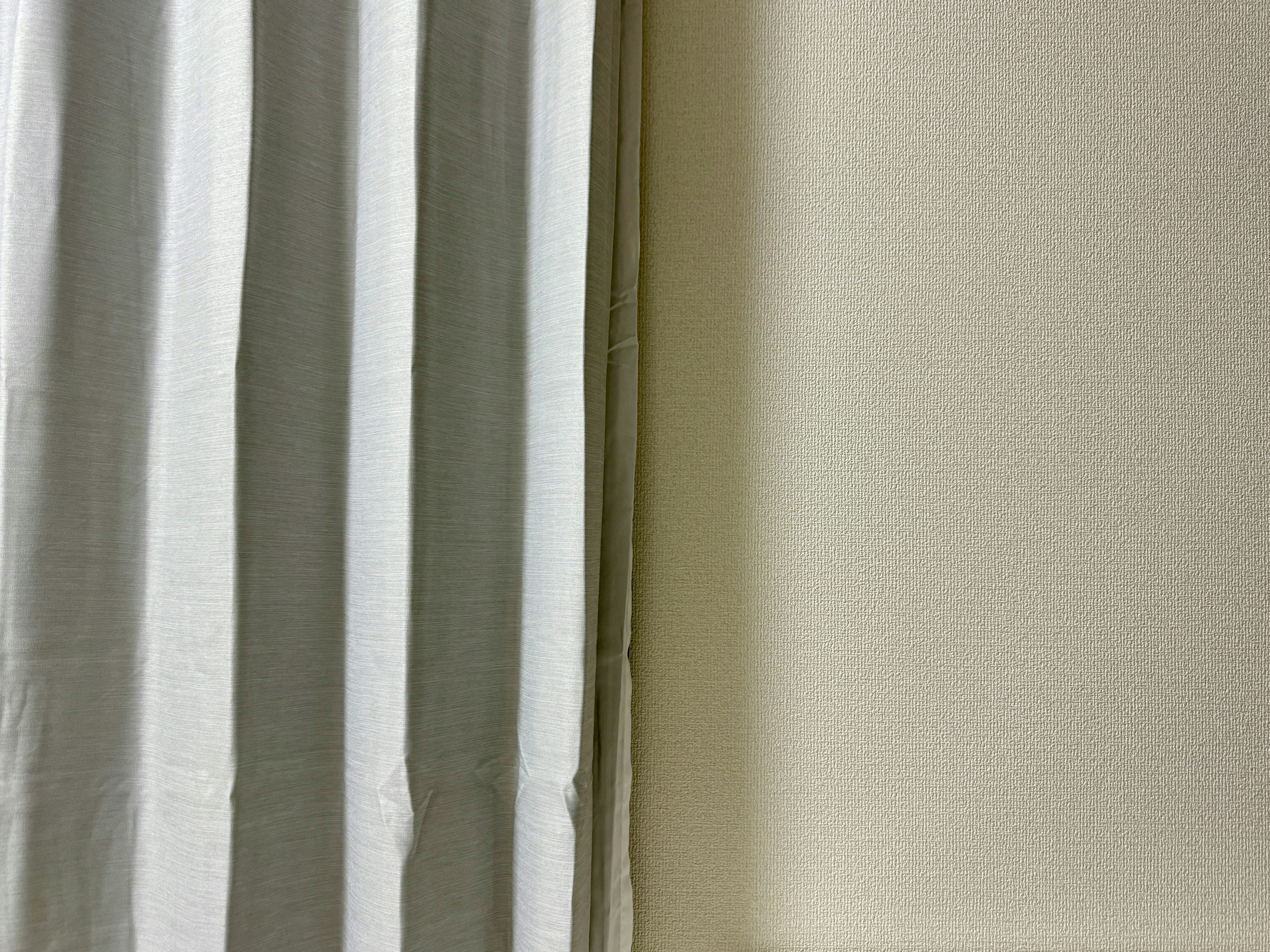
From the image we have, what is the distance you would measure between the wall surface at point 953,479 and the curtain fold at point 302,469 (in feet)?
0.54

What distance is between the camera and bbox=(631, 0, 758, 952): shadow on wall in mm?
753

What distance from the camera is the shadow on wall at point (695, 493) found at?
0.75m

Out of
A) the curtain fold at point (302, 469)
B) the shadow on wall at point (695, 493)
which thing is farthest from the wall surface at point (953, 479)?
the curtain fold at point (302, 469)

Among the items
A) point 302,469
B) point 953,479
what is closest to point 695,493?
point 953,479

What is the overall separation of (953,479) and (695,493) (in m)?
0.28

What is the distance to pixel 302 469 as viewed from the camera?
0.52m

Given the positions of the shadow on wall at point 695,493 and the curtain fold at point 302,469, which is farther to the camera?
the shadow on wall at point 695,493

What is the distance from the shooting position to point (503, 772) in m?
0.59

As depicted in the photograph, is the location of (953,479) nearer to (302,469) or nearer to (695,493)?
(695,493)

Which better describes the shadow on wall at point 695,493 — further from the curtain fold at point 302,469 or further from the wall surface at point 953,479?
the curtain fold at point 302,469

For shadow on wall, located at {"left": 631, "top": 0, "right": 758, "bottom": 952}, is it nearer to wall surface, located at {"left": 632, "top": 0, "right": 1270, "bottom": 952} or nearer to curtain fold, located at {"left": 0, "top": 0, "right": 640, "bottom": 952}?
wall surface, located at {"left": 632, "top": 0, "right": 1270, "bottom": 952}

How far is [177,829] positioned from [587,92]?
0.64m

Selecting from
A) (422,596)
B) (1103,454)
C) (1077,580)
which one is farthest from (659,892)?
(1103,454)

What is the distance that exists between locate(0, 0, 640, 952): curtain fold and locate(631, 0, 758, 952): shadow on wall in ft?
0.43
